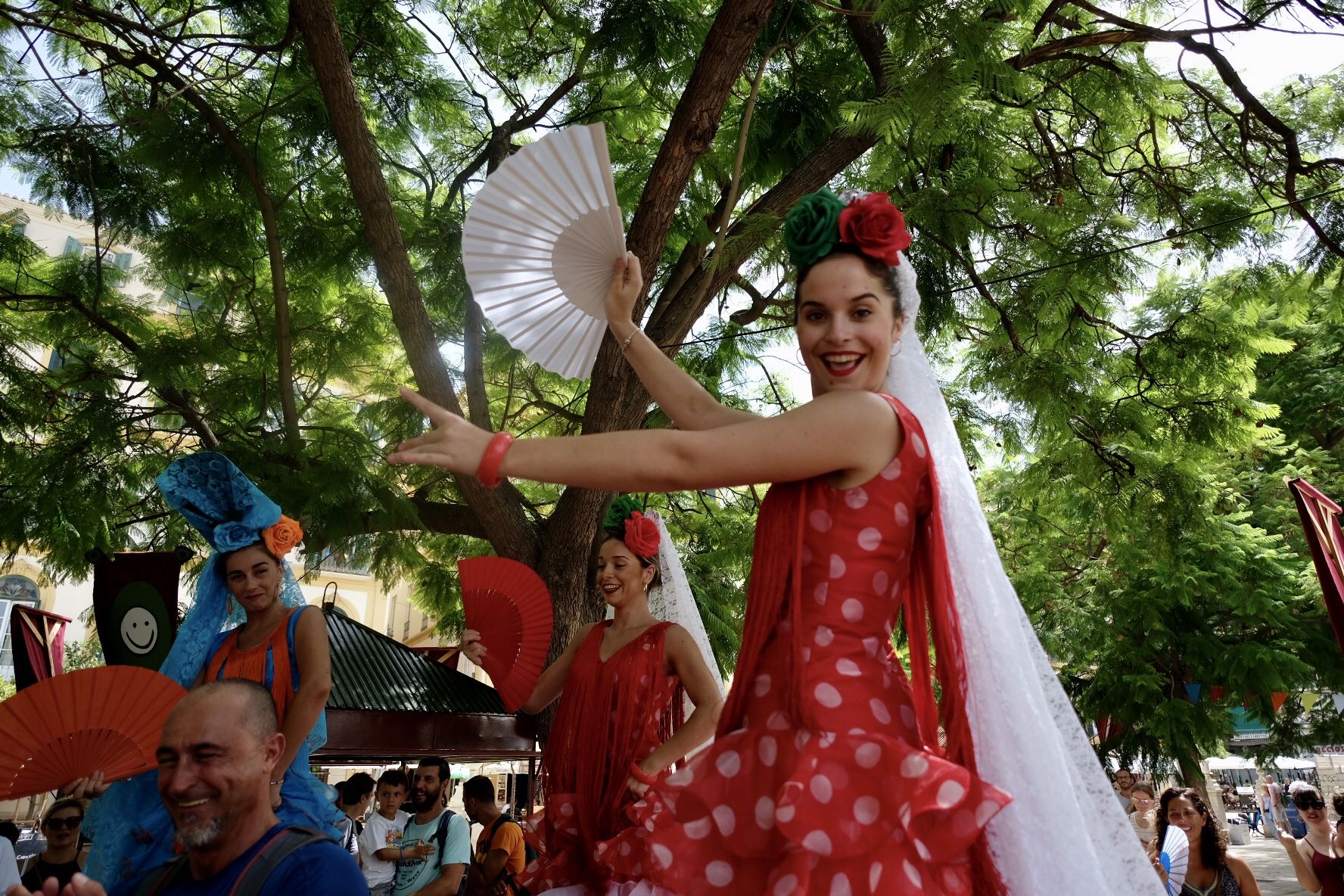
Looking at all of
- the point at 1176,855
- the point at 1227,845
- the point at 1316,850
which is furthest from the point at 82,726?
the point at 1316,850

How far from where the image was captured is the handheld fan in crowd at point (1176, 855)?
578cm

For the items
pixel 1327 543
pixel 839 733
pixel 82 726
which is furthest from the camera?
pixel 1327 543

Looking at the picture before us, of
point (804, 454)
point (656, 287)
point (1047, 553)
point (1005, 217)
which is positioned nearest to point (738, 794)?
point (804, 454)

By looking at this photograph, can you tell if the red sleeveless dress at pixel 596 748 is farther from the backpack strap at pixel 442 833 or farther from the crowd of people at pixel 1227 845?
the crowd of people at pixel 1227 845

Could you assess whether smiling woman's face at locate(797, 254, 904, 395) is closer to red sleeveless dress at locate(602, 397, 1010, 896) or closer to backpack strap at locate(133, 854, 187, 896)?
red sleeveless dress at locate(602, 397, 1010, 896)

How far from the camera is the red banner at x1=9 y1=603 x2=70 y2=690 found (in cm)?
696

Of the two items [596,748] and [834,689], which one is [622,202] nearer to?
[596,748]

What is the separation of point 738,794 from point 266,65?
7.52 m

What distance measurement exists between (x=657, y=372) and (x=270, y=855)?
1.24 meters

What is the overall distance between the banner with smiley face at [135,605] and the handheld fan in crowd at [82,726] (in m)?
2.97

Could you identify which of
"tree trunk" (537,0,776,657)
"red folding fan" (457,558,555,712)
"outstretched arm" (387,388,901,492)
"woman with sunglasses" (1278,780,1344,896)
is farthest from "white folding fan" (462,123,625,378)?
"woman with sunglasses" (1278,780,1344,896)

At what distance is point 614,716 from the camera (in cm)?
353

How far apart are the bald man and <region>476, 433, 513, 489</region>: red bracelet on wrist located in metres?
0.79

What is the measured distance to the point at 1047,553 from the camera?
13453 mm
